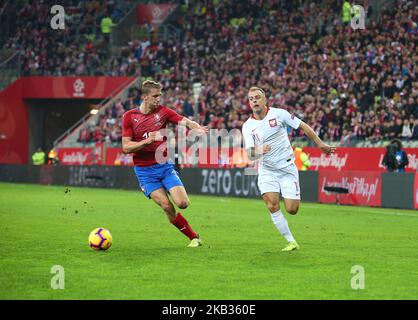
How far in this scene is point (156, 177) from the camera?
46.6ft

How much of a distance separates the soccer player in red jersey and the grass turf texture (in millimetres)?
792

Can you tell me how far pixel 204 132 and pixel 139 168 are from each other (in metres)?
1.32

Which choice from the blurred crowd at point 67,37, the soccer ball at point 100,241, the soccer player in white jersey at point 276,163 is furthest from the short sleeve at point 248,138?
the blurred crowd at point 67,37

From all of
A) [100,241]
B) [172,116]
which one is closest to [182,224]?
[100,241]

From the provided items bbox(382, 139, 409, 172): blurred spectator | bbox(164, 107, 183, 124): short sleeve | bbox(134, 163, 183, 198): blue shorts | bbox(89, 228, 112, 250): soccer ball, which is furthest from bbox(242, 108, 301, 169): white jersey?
bbox(382, 139, 409, 172): blurred spectator

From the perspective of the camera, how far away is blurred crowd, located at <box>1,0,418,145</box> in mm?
32562

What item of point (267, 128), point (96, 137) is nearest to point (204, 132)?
point (267, 128)

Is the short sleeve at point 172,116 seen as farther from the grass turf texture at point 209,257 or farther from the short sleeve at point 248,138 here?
the grass turf texture at point 209,257

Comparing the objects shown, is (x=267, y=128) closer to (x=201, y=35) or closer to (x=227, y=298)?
(x=227, y=298)

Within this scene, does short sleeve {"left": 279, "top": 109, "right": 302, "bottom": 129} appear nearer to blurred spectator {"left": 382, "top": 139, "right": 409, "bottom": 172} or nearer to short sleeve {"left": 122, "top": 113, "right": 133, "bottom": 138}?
short sleeve {"left": 122, "top": 113, "right": 133, "bottom": 138}

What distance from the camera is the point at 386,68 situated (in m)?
33.1

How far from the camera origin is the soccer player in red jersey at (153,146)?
13.8 m
